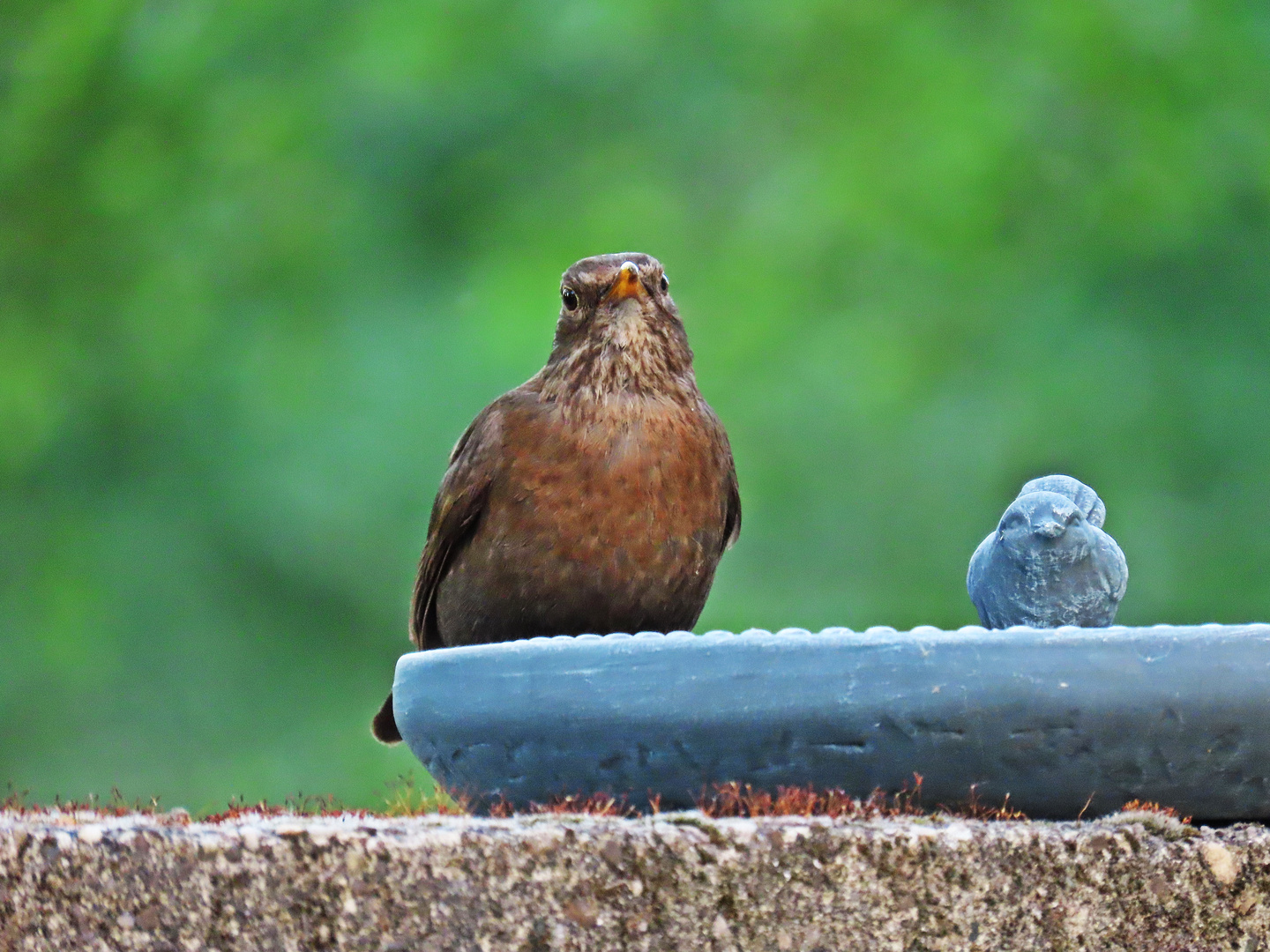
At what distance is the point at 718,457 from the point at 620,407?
0.76 feet

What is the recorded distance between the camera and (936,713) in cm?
196

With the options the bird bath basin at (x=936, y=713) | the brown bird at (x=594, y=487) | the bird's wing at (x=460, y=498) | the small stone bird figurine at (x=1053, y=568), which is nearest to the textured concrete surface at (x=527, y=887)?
the bird bath basin at (x=936, y=713)

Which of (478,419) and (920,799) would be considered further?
(478,419)

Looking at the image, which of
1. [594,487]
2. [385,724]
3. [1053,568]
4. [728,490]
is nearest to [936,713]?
[1053,568]

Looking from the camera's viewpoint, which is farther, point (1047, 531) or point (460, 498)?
point (460, 498)

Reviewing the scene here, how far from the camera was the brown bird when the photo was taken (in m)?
2.70

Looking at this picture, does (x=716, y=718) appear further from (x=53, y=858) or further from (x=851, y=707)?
(x=53, y=858)

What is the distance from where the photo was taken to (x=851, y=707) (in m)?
1.97

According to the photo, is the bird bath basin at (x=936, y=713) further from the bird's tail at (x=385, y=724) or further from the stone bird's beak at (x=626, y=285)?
the bird's tail at (x=385, y=724)

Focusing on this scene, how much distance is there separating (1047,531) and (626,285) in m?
0.86

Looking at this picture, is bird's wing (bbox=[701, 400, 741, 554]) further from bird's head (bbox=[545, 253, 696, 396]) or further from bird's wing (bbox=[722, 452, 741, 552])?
bird's head (bbox=[545, 253, 696, 396])

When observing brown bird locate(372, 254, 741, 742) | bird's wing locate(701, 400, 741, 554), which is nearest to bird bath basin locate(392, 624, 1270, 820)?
brown bird locate(372, 254, 741, 742)

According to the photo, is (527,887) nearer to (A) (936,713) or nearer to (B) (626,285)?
(A) (936,713)

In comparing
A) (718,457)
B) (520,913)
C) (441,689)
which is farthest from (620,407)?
(520,913)
